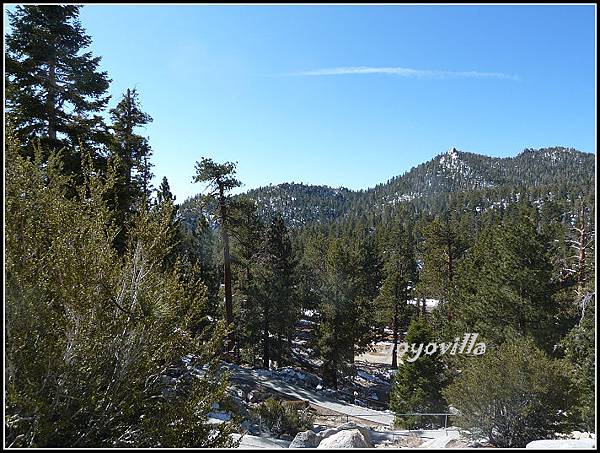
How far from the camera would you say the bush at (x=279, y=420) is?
1167 cm

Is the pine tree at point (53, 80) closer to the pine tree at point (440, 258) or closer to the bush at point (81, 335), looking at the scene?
the bush at point (81, 335)

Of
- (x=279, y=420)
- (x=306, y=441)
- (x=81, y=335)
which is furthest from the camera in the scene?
(x=279, y=420)

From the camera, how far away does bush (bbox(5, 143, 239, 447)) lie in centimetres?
340

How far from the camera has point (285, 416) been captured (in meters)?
11.8

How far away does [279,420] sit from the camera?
1175cm

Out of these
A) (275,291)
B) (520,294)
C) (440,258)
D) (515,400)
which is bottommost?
(515,400)

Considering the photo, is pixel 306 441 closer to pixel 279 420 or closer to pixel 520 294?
pixel 279 420

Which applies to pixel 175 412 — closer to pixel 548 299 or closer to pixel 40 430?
pixel 40 430

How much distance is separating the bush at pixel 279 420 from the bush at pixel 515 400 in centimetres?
434

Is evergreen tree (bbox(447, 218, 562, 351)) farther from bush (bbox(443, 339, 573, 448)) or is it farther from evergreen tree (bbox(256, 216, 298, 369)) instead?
evergreen tree (bbox(256, 216, 298, 369))

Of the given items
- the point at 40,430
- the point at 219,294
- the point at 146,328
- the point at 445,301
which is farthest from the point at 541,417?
the point at 445,301

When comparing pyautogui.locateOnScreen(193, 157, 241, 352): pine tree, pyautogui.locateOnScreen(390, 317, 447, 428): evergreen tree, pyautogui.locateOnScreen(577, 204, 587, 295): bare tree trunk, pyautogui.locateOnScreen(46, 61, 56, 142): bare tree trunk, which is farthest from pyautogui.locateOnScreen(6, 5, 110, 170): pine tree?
pyautogui.locateOnScreen(577, 204, 587, 295): bare tree trunk

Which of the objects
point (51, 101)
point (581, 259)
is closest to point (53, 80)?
point (51, 101)

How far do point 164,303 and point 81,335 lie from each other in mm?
769
